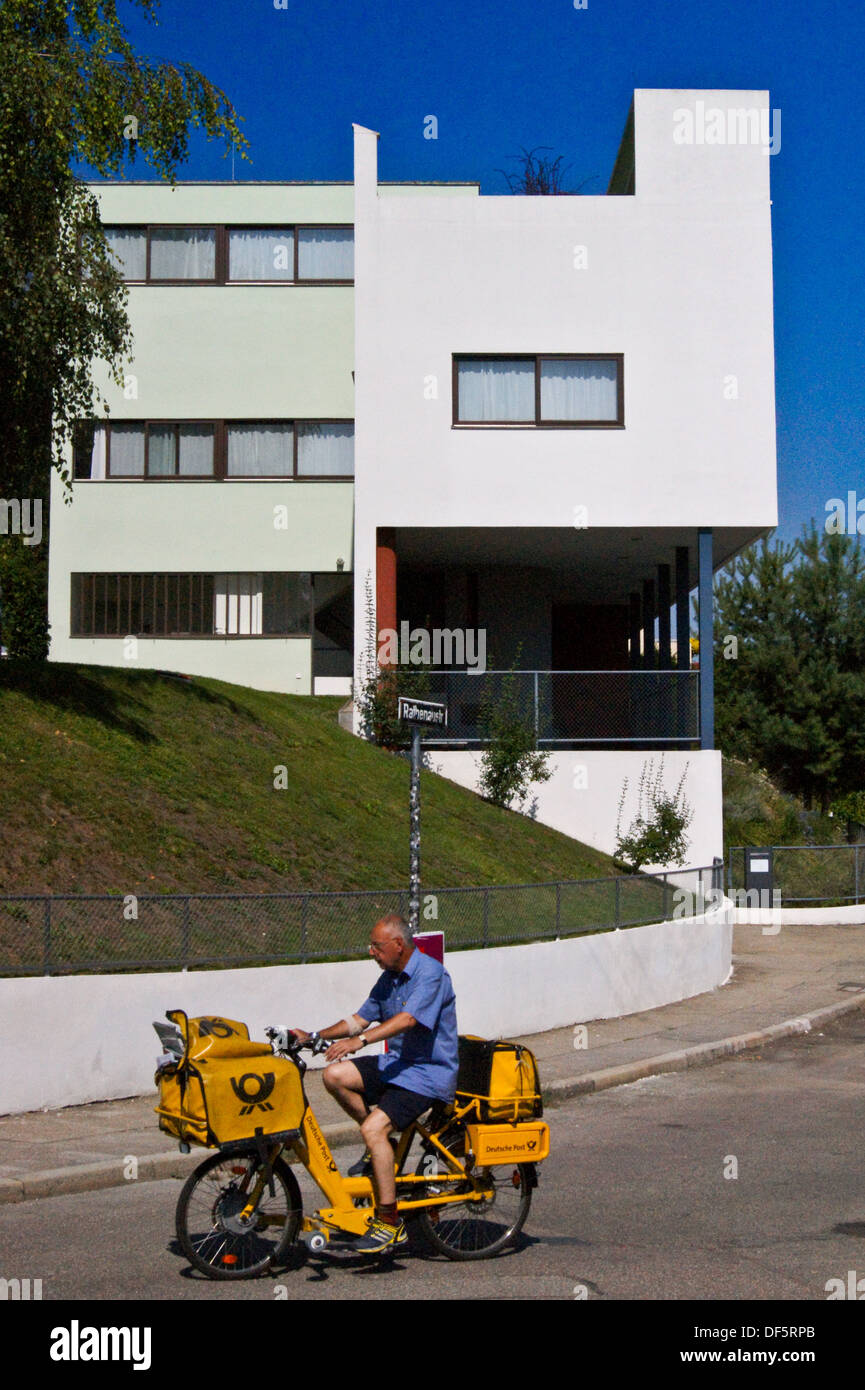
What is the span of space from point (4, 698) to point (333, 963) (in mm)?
6187

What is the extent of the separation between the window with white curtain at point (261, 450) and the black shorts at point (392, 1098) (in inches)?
927

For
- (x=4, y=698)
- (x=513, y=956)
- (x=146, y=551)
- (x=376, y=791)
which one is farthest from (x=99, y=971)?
(x=146, y=551)

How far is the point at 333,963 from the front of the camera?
1319cm

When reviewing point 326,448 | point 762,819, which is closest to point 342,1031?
point 326,448

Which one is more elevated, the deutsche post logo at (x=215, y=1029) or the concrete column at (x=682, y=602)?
the concrete column at (x=682, y=602)

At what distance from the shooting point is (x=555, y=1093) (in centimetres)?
1247

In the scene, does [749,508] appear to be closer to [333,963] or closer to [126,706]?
[126,706]

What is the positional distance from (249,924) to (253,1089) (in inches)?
249

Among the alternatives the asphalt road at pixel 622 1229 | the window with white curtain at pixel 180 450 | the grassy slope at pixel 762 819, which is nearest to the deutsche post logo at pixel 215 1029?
the asphalt road at pixel 622 1229

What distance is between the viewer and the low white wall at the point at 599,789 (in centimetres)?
2459

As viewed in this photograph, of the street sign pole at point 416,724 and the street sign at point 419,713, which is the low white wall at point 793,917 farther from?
the street sign at point 419,713

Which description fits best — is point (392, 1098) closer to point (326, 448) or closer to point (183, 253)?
point (326, 448)

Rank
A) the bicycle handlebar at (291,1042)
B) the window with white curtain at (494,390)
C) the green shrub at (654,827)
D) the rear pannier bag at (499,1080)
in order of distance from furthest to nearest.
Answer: the window with white curtain at (494,390)
the green shrub at (654,827)
the rear pannier bag at (499,1080)
the bicycle handlebar at (291,1042)

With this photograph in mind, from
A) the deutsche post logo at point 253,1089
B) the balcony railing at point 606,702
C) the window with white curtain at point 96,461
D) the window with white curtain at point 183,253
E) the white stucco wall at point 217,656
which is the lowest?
the deutsche post logo at point 253,1089
